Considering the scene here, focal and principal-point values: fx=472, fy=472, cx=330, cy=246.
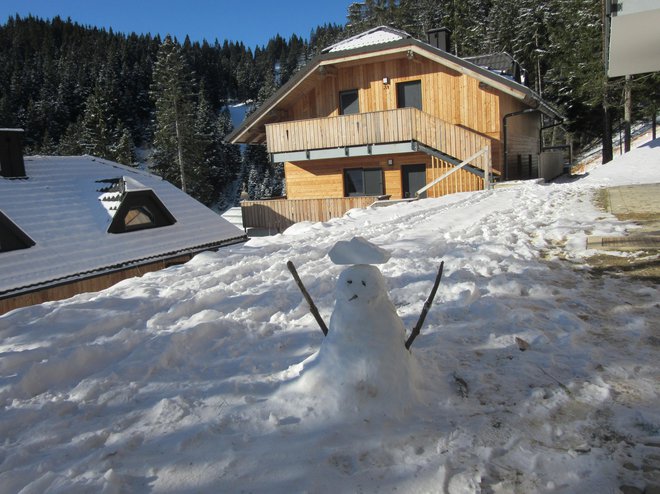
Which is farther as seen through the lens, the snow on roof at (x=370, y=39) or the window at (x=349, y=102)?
the snow on roof at (x=370, y=39)

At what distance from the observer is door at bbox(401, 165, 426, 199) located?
2094cm

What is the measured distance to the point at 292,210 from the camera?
68.7ft

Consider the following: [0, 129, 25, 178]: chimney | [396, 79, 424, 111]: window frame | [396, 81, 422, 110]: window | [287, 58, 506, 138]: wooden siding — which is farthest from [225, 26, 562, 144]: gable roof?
[0, 129, 25, 178]: chimney

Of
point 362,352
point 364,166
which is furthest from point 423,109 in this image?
point 362,352

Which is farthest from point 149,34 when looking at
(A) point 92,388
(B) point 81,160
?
(A) point 92,388

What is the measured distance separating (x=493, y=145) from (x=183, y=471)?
18.8 metres

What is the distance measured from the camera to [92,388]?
298 centimetres

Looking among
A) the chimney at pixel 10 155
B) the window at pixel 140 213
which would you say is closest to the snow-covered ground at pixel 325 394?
the window at pixel 140 213

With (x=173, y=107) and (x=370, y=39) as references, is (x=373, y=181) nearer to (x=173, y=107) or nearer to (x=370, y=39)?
(x=370, y=39)

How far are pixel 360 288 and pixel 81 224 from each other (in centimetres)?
1405

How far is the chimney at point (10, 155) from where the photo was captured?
598 inches

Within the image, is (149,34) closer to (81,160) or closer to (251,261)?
(81,160)

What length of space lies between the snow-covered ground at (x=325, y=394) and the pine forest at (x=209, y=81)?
26869mm

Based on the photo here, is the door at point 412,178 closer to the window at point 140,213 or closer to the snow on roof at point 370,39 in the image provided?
the snow on roof at point 370,39
